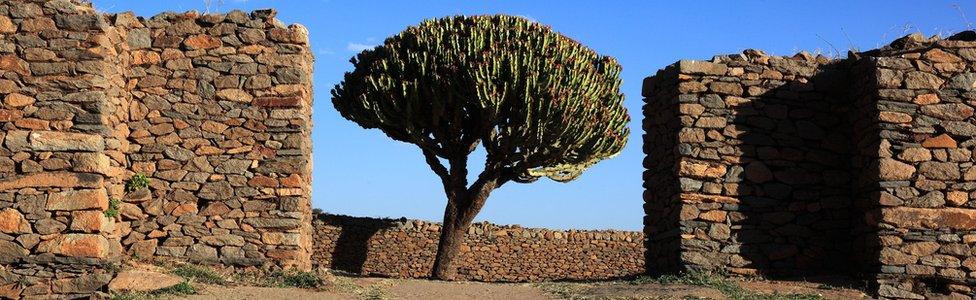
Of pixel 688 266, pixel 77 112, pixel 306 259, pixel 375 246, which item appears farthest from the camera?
pixel 375 246

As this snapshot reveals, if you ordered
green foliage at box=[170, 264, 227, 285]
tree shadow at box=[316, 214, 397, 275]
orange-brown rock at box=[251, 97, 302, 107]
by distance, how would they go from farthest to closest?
1. tree shadow at box=[316, 214, 397, 275]
2. orange-brown rock at box=[251, 97, 302, 107]
3. green foliage at box=[170, 264, 227, 285]

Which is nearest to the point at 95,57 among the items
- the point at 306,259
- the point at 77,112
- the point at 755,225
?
the point at 77,112

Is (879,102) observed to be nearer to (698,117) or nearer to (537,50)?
(698,117)

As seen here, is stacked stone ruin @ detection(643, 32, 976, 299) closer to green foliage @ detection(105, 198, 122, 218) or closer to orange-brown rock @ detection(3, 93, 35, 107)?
green foliage @ detection(105, 198, 122, 218)

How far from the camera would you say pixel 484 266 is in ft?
77.9

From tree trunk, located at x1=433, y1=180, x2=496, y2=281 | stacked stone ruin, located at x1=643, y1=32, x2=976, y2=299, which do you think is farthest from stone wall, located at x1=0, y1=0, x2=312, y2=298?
tree trunk, located at x1=433, y1=180, x2=496, y2=281

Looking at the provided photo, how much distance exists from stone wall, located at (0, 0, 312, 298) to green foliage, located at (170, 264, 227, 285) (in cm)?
43

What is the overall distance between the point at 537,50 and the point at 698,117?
530 cm

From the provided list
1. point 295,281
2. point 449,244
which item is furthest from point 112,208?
point 449,244

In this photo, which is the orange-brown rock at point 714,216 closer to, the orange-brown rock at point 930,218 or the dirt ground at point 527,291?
the dirt ground at point 527,291

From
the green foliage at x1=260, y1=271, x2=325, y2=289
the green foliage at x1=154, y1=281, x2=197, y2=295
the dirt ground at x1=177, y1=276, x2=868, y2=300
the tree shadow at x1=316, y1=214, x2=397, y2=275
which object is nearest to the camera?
the green foliage at x1=154, y1=281, x2=197, y2=295

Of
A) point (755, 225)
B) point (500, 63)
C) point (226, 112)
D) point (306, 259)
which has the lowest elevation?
point (306, 259)

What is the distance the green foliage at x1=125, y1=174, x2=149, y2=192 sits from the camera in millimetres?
13562

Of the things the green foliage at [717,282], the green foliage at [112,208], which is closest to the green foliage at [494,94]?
the green foliage at [717,282]
